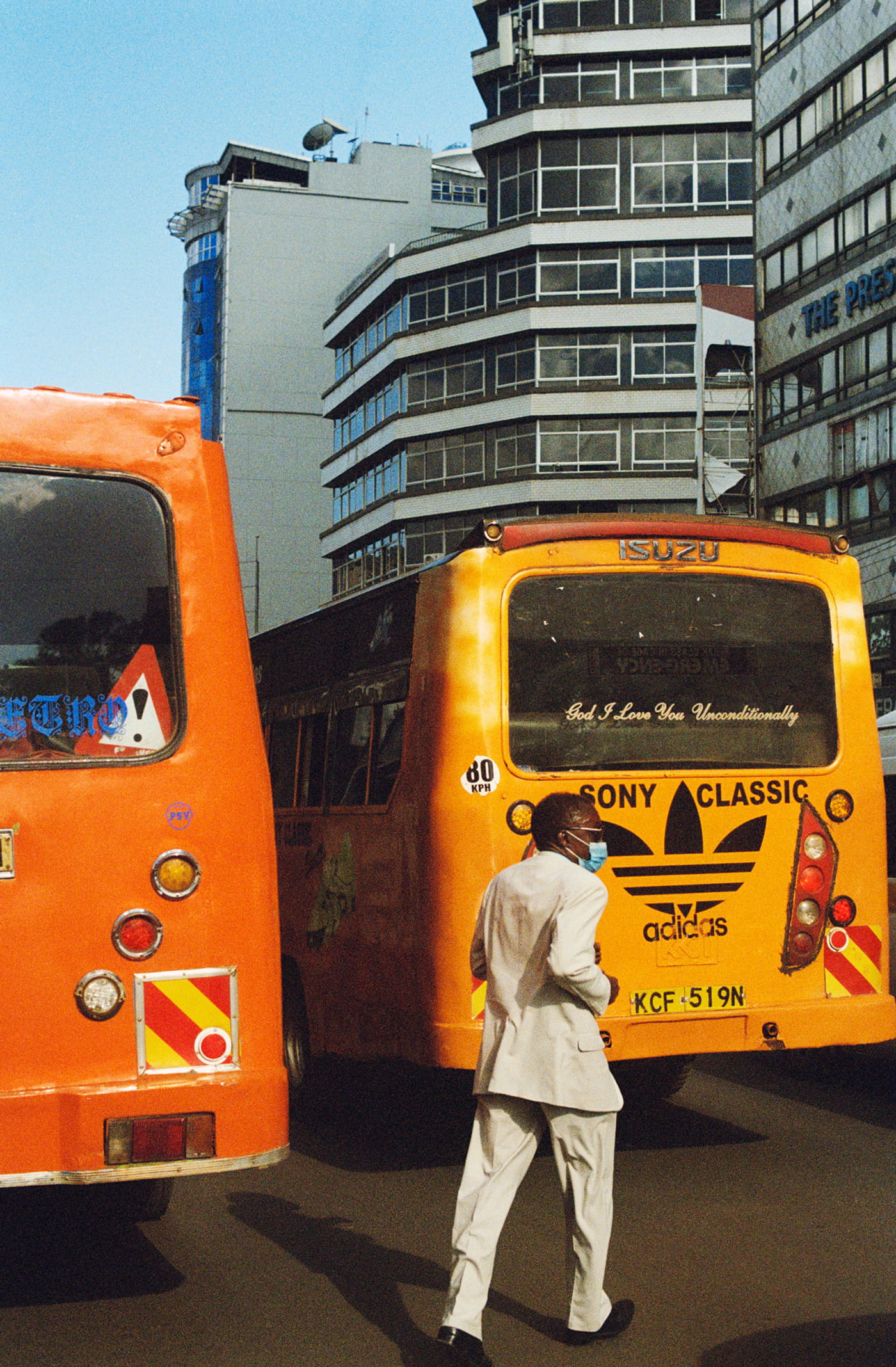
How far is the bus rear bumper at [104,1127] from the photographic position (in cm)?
461

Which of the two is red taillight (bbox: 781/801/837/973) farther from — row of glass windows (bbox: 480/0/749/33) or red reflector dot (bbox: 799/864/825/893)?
row of glass windows (bbox: 480/0/749/33)

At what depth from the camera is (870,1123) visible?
28.1 ft

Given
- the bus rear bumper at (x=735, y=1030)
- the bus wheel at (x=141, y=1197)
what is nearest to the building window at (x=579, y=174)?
the bus rear bumper at (x=735, y=1030)

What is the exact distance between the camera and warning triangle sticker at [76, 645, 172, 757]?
498cm

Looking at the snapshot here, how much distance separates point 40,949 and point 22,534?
1.22m

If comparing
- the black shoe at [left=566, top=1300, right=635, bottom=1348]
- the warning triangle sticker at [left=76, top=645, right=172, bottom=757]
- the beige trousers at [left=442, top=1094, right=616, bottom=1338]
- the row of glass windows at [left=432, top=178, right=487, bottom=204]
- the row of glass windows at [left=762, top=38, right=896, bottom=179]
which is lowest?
the black shoe at [left=566, top=1300, right=635, bottom=1348]

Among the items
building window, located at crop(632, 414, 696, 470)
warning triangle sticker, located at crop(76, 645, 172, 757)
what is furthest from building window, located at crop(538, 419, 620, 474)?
warning triangle sticker, located at crop(76, 645, 172, 757)

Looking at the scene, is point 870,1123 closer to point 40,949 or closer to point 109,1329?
point 109,1329

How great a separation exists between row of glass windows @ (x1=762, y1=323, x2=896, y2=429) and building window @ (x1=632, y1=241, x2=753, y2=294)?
50.0ft

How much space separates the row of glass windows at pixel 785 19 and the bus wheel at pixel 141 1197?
1686 inches

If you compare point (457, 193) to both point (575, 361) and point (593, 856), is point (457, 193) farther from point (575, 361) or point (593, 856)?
point (593, 856)

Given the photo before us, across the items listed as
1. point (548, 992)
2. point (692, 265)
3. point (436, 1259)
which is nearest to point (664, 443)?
point (692, 265)

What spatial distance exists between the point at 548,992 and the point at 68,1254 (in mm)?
2385

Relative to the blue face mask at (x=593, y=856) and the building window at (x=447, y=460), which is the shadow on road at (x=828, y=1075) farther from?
the building window at (x=447, y=460)
